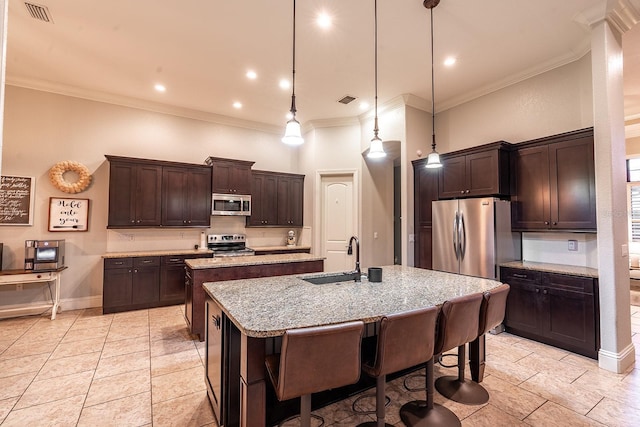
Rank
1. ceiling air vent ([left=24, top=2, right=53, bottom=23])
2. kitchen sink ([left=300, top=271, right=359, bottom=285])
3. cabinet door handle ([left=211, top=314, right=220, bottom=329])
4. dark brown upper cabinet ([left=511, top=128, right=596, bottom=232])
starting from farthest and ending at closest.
Answer: dark brown upper cabinet ([left=511, top=128, right=596, bottom=232]) → ceiling air vent ([left=24, top=2, right=53, bottom=23]) → kitchen sink ([left=300, top=271, right=359, bottom=285]) → cabinet door handle ([left=211, top=314, right=220, bottom=329])

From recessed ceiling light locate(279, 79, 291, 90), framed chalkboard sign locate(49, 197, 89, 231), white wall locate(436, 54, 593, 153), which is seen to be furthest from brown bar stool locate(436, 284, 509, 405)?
framed chalkboard sign locate(49, 197, 89, 231)

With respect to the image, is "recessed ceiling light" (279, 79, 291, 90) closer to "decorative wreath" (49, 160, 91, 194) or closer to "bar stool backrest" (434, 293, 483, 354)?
"decorative wreath" (49, 160, 91, 194)

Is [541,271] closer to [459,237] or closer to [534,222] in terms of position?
[534,222]

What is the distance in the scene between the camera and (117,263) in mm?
4582

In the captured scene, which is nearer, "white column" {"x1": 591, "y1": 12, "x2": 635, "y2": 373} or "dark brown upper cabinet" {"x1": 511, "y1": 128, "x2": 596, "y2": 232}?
"white column" {"x1": 591, "y1": 12, "x2": 635, "y2": 373}

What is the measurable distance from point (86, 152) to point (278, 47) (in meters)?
3.67

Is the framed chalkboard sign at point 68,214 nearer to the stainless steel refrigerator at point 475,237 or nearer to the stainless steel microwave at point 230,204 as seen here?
the stainless steel microwave at point 230,204

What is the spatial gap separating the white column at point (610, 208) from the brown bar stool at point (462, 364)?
1428 millimetres

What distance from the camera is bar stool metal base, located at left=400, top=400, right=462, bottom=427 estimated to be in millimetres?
2156

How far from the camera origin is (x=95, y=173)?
500cm

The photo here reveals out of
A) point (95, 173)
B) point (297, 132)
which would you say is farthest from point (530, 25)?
point (95, 173)

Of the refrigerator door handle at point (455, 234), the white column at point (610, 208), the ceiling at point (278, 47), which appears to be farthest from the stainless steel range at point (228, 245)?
the white column at point (610, 208)

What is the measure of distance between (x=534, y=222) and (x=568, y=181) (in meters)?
0.62

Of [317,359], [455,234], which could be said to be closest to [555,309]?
[455,234]
